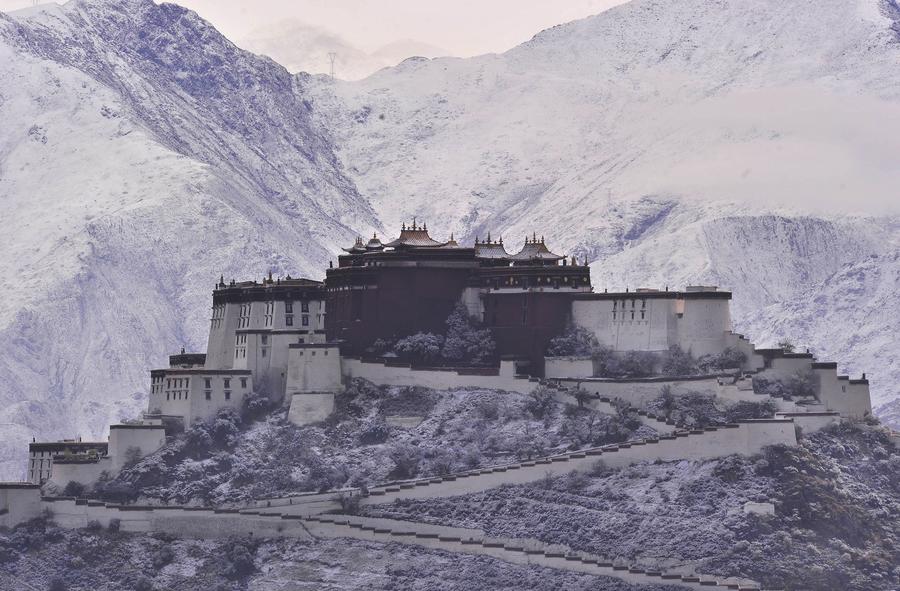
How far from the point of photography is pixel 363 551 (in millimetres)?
199250

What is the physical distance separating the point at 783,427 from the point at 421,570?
2441cm

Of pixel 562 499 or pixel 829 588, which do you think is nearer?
pixel 829 588

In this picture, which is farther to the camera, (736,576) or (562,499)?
(562,499)

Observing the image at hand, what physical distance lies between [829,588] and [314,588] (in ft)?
106

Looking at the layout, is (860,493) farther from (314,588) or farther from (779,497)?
(314,588)

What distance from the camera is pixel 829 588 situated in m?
187

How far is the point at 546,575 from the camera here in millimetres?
191875

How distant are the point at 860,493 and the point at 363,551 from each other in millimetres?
31249

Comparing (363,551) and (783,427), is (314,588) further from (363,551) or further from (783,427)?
(783,427)

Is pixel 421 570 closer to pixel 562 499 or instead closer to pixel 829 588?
pixel 562 499

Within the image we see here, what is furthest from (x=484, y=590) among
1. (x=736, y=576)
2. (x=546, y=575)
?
(x=736, y=576)

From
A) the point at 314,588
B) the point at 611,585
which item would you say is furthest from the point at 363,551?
the point at 611,585

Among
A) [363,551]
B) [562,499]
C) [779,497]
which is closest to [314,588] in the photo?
[363,551]

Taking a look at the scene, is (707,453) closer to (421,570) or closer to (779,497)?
(779,497)
